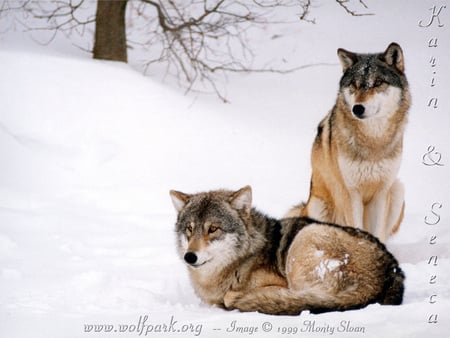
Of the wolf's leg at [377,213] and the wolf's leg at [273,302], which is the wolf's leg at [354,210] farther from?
the wolf's leg at [273,302]

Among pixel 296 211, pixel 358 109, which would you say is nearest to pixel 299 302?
pixel 358 109

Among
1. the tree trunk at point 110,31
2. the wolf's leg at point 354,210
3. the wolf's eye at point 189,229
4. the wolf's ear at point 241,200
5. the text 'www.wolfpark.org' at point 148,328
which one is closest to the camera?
the text 'www.wolfpark.org' at point 148,328

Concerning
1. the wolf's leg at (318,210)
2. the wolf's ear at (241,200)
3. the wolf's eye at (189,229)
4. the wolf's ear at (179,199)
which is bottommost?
the wolf's leg at (318,210)

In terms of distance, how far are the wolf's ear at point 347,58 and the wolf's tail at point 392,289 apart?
2510mm

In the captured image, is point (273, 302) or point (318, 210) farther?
point (318, 210)

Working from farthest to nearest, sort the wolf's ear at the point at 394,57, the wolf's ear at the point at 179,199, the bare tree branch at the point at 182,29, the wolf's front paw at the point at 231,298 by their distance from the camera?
1. the bare tree branch at the point at 182,29
2. the wolf's ear at the point at 394,57
3. the wolf's ear at the point at 179,199
4. the wolf's front paw at the point at 231,298

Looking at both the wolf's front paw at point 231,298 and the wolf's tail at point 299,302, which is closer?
the wolf's tail at point 299,302

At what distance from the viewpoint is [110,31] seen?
41.2ft

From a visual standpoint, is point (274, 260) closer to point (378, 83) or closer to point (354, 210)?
point (354, 210)

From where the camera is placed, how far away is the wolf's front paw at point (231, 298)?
18.7 feet

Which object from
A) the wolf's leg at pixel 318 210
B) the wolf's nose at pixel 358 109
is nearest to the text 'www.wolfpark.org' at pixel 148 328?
the wolf's nose at pixel 358 109

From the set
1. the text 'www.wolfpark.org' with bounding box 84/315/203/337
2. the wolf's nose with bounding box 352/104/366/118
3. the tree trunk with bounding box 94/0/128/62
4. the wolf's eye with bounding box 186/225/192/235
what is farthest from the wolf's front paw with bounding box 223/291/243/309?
the tree trunk with bounding box 94/0/128/62

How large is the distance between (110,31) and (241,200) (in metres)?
7.34

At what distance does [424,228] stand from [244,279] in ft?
11.4
